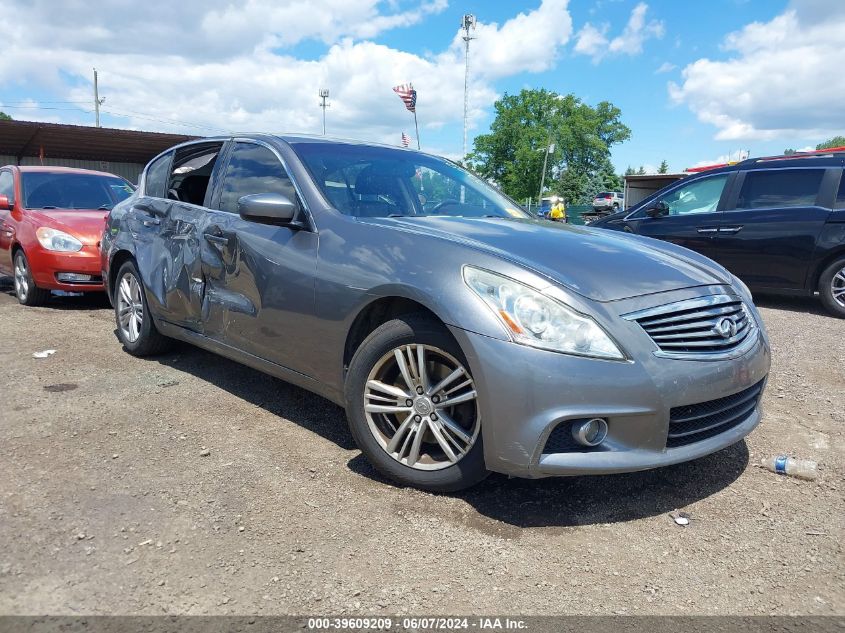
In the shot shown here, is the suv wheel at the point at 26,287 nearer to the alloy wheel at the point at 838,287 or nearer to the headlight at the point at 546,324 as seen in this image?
the headlight at the point at 546,324

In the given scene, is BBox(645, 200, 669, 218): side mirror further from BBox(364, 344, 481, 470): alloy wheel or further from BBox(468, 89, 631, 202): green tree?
BBox(468, 89, 631, 202): green tree

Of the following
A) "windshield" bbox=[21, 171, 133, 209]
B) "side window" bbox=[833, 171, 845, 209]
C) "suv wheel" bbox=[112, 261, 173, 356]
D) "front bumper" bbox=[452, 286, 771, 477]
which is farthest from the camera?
"windshield" bbox=[21, 171, 133, 209]

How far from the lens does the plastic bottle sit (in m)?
3.13

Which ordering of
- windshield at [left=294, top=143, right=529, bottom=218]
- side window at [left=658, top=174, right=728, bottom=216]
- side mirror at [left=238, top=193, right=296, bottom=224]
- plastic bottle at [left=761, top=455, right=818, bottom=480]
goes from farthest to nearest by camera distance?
1. side window at [left=658, top=174, right=728, bottom=216]
2. windshield at [left=294, top=143, right=529, bottom=218]
3. side mirror at [left=238, top=193, right=296, bottom=224]
4. plastic bottle at [left=761, top=455, right=818, bottom=480]

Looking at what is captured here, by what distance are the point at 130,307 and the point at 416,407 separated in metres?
3.22

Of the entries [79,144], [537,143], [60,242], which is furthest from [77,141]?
[537,143]

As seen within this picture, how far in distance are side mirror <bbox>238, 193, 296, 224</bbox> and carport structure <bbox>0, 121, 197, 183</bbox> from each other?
1917 cm

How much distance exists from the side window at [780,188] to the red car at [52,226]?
24.5 feet

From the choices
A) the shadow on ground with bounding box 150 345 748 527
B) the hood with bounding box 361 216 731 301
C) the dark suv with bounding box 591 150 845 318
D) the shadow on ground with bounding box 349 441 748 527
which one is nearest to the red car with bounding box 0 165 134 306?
the shadow on ground with bounding box 150 345 748 527

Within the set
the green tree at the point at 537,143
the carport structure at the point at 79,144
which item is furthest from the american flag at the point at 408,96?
the green tree at the point at 537,143

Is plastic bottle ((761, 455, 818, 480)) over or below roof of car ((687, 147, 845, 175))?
below

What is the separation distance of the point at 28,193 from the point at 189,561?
6.97 meters

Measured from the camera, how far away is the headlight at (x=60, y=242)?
6.96 metres

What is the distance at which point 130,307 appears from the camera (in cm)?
509
